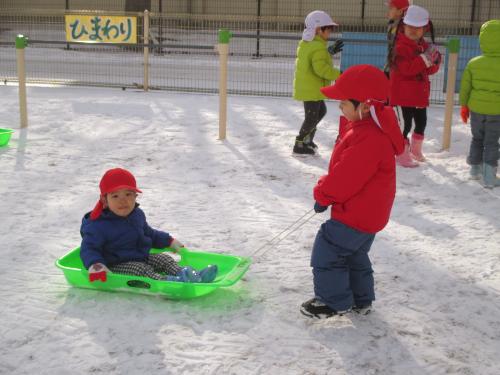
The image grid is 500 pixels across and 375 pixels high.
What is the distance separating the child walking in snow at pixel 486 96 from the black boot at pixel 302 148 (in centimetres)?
158

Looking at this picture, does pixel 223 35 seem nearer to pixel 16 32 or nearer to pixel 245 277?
pixel 245 277

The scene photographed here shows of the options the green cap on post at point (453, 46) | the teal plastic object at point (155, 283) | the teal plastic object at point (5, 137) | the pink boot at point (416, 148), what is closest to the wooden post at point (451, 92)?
the green cap on post at point (453, 46)

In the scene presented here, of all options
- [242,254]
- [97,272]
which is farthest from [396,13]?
[97,272]

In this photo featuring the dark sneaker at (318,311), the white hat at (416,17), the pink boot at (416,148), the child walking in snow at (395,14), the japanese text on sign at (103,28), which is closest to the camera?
the dark sneaker at (318,311)

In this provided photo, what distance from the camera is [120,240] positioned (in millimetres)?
3854

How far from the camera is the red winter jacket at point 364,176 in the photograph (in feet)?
10.8

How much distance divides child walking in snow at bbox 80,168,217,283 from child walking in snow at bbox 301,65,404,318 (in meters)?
0.66

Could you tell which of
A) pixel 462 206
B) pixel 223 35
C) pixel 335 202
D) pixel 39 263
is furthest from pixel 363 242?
pixel 223 35

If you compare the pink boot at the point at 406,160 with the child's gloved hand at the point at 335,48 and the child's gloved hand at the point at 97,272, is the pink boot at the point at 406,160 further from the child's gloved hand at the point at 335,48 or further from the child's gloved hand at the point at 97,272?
the child's gloved hand at the point at 97,272

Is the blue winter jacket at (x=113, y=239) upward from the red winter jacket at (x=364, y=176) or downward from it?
downward

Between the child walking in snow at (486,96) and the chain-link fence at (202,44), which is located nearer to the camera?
the child walking in snow at (486,96)

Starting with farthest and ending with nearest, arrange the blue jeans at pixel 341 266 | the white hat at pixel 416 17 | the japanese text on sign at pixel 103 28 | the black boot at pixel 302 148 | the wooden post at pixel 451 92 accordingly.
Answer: the japanese text on sign at pixel 103 28, the wooden post at pixel 451 92, the black boot at pixel 302 148, the white hat at pixel 416 17, the blue jeans at pixel 341 266

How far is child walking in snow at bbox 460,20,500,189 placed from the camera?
19.2 ft

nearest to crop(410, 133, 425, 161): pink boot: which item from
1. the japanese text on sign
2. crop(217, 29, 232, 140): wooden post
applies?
crop(217, 29, 232, 140): wooden post
